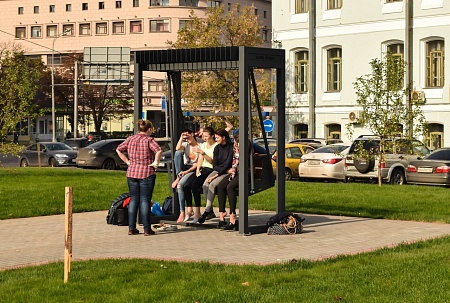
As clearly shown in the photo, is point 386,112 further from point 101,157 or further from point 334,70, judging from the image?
point 334,70

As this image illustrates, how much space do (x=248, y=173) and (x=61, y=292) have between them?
6.46 m

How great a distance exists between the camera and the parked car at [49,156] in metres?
47.8

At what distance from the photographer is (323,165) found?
3434 cm

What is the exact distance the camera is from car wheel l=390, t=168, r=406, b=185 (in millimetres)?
32469

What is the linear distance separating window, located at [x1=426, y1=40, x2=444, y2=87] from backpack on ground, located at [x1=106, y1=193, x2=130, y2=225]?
3033 cm

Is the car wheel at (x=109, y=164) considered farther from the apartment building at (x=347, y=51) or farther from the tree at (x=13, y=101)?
the apartment building at (x=347, y=51)

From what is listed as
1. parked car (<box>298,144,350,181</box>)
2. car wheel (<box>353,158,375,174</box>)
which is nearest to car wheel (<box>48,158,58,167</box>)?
parked car (<box>298,144,350,181</box>)

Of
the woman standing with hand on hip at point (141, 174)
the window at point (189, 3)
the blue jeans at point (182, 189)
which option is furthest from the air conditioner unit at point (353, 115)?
the window at point (189, 3)

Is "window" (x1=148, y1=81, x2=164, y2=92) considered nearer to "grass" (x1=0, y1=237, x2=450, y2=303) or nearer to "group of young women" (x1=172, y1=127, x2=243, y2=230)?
"group of young women" (x1=172, y1=127, x2=243, y2=230)

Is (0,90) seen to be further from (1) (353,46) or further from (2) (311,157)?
(1) (353,46)

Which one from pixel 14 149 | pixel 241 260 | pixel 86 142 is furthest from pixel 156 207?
pixel 86 142

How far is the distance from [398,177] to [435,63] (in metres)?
14.4

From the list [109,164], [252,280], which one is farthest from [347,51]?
[252,280]

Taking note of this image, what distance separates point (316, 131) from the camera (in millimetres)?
51938
